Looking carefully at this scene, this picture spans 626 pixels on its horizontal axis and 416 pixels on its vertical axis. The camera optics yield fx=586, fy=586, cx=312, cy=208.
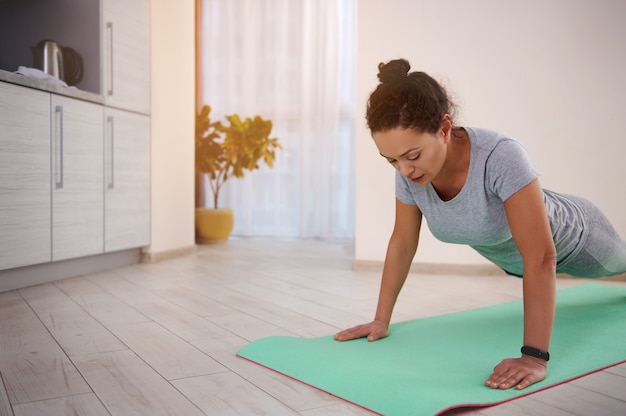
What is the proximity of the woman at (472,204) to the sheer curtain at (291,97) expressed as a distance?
299 centimetres

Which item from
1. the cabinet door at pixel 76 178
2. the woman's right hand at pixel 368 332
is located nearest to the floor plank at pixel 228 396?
the woman's right hand at pixel 368 332

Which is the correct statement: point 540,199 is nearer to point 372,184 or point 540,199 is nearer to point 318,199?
point 372,184

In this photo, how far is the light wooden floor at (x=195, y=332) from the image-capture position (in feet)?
3.83

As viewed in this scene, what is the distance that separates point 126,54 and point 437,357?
2355 mm

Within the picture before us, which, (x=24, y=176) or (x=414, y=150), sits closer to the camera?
(x=414, y=150)

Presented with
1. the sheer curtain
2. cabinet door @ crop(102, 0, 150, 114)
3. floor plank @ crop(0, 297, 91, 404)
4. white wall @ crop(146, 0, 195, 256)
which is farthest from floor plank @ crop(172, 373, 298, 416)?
the sheer curtain

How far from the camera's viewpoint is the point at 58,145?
2.55 m

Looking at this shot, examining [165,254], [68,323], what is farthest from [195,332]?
[165,254]

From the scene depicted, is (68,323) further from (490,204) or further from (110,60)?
(110,60)

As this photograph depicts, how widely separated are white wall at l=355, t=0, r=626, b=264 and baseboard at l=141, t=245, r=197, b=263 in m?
1.63

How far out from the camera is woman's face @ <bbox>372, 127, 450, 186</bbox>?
51.4 inches

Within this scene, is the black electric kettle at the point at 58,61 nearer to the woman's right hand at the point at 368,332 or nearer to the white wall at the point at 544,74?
the white wall at the point at 544,74

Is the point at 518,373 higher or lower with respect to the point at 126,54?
lower

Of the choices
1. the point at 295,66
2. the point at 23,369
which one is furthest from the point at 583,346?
the point at 295,66
